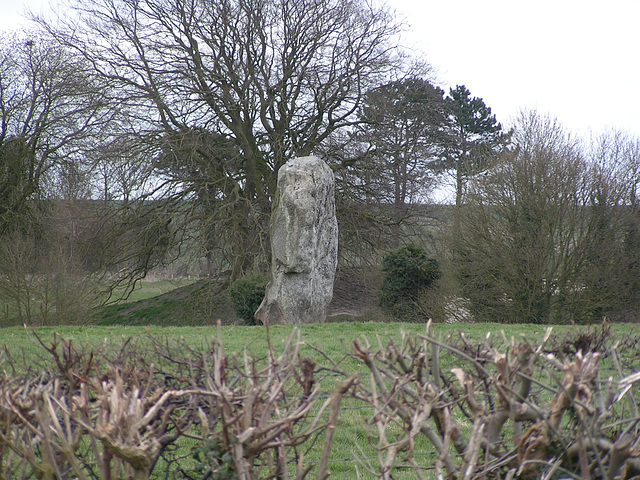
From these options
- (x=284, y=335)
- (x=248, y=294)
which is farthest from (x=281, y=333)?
Answer: (x=248, y=294)

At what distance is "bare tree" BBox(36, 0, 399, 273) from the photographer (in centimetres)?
1485

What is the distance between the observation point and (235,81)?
15531 millimetres

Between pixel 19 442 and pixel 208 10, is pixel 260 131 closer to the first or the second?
pixel 208 10

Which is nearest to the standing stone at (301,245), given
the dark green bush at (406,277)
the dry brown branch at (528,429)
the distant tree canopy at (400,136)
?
the dark green bush at (406,277)

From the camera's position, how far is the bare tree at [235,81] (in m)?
14.9

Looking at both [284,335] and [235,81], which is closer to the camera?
[284,335]

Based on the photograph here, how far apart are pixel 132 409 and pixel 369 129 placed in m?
16.1

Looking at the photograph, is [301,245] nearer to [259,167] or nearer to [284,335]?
[284,335]

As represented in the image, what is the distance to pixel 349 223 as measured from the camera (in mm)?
16672

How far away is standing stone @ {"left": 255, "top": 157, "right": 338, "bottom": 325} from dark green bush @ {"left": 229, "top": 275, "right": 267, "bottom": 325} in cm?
146

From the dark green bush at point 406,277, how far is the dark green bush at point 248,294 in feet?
12.5

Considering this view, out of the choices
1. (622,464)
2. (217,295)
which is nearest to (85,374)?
(622,464)

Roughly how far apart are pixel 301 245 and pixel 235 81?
20.3 feet

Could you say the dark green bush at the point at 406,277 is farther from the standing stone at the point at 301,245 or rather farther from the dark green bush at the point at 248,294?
the standing stone at the point at 301,245
